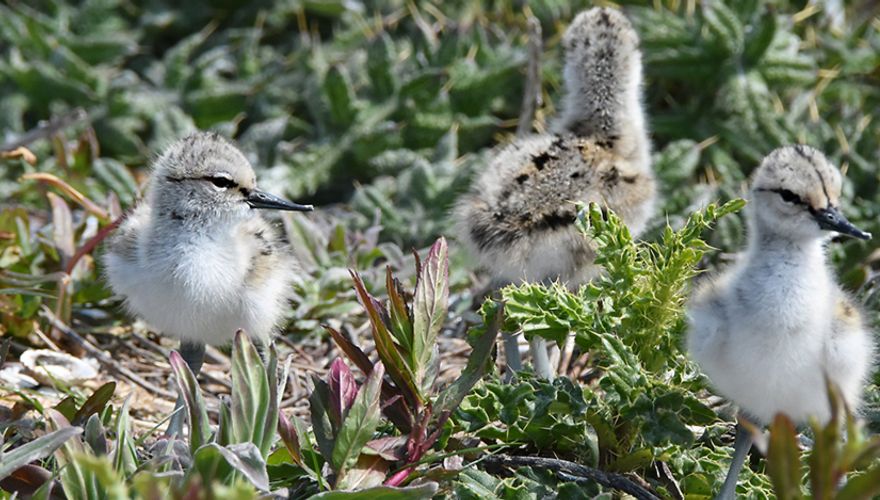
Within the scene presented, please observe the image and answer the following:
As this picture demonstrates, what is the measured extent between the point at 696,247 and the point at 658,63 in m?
3.00

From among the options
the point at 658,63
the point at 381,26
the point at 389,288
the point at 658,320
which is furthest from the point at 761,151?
the point at 389,288

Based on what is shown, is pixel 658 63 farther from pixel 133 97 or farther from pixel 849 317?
Answer: pixel 849 317

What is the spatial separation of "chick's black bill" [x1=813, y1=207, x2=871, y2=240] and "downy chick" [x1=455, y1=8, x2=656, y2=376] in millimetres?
1069

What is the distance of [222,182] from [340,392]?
3.63ft

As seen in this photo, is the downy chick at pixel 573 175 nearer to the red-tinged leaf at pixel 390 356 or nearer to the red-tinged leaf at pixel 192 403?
the red-tinged leaf at pixel 390 356

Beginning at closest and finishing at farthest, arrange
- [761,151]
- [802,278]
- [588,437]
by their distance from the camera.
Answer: [802,278] → [588,437] → [761,151]

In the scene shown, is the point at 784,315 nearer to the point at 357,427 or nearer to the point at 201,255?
the point at 357,427

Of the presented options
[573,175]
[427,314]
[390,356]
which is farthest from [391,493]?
[573,175]

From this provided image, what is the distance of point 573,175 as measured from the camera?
4613 millimetres

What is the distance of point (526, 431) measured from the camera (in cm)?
370

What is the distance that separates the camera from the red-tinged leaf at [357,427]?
3369 mm

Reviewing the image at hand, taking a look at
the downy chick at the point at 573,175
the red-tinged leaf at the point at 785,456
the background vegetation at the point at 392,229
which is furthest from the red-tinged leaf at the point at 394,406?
the red-tinged leaf at the point at 785,456

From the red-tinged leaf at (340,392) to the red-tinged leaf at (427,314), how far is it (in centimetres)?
20

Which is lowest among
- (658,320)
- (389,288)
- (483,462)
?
(483,462)
